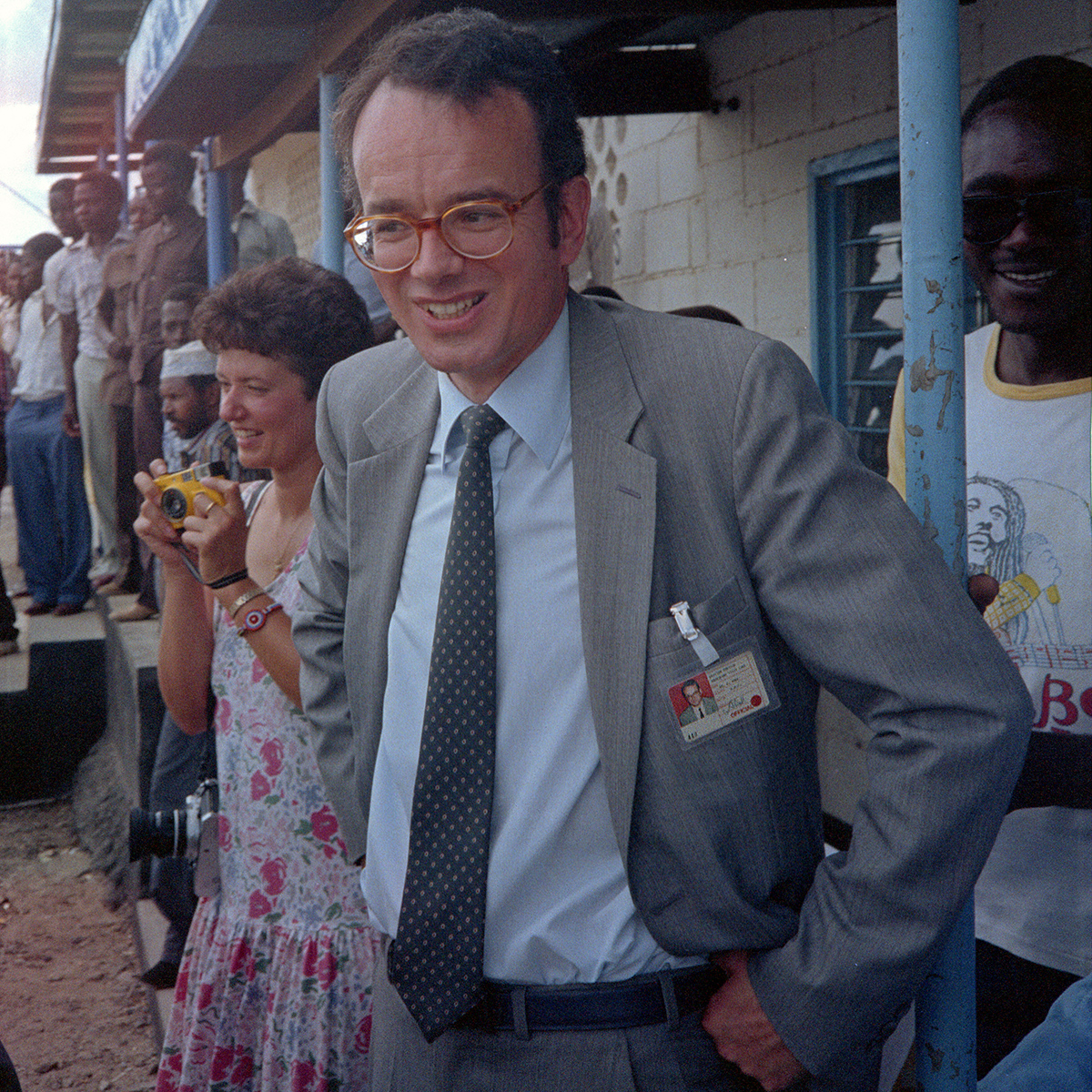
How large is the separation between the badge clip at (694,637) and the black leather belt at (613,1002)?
0.39 metres

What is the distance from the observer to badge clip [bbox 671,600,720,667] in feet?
4.41

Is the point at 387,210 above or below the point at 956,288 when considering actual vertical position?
above

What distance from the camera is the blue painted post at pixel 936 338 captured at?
55.8 inches

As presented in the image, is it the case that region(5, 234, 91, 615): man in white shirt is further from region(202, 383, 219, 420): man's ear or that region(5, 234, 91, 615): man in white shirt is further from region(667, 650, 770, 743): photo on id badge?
region(667, 650, 770, 743): photo on id badge

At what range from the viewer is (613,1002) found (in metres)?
1.44

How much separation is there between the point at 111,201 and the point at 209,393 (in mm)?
3750

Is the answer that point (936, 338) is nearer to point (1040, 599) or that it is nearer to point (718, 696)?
point (718, 696)

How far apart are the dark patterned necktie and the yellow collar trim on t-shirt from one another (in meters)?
0.95

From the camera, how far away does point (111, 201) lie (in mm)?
7543

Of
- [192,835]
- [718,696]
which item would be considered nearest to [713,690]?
[718,696]

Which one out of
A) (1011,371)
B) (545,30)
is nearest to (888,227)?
(545,30)

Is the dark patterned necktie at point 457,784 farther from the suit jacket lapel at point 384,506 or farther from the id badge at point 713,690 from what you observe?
the id badge at point 713,690

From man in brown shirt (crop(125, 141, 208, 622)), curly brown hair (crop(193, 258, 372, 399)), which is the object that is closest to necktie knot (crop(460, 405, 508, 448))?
curly brown hair (crop(193, 258, 372, 399))

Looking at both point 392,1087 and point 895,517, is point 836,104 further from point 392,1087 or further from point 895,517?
point 392,1087
